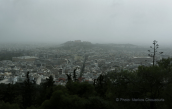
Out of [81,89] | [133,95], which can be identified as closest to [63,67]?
[81,89]

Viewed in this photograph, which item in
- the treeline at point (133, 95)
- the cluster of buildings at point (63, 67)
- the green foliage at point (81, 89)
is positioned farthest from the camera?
the cluster of buildings at point (63, 67)

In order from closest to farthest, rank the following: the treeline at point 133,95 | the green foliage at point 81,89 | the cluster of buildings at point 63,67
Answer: the treeline at point 133,95
the green foliage at point 81,89
the cluster of buildings at point 63,67

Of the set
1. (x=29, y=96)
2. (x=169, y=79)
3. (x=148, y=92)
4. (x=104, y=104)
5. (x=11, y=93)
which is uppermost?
(x=169, y=79)

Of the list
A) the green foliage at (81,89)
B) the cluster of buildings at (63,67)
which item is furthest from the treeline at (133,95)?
the cluster of buildings at (63,67)

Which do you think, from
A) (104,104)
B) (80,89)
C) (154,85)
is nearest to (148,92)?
(154,85)

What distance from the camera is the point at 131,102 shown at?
372 cm

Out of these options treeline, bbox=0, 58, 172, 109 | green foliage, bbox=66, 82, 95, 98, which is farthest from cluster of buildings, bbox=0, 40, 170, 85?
treeline, bbox=0, 58, 172, 109

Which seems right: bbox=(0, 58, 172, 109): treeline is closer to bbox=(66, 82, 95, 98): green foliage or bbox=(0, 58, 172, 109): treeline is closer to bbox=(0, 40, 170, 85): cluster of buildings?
bbox=(66, 82, 95, 98): green foliage

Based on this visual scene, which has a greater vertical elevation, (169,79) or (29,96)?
(169,79)

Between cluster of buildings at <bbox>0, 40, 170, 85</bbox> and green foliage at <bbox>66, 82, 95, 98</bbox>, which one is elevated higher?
green foliage at <bbox>66, 82, 95, 98</bbox>

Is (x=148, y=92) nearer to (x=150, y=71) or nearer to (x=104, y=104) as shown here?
(x=150, y=71)

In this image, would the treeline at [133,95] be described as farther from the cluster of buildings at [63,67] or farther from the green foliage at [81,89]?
the cluster of buildings at [63,67]

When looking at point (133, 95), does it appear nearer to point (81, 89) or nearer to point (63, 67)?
point (81, 89)

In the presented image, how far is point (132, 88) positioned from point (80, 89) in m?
1.62
